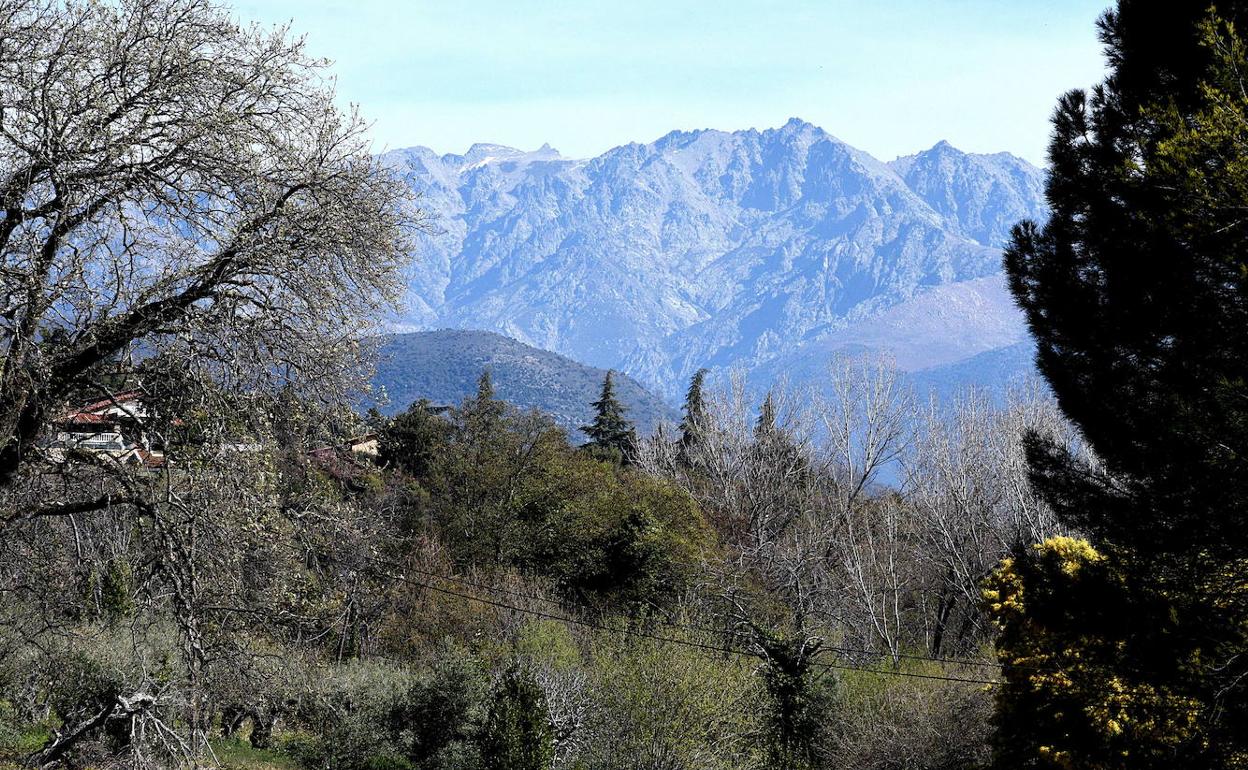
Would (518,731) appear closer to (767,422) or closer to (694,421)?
(767,422)

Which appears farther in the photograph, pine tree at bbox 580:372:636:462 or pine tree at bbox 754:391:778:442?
pine tree at bbox 580:372:636:462

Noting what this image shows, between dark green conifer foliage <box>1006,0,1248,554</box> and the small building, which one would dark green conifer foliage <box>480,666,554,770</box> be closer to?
dark green conifer foliage <box>1006,0,1248,554</box>

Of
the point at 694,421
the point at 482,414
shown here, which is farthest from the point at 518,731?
the point at 694,421

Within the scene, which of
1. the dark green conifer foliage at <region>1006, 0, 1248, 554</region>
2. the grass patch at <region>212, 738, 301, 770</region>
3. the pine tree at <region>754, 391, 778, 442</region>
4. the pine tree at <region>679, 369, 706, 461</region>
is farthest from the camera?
the pine tree at <region>679, 369, 706, 461</region>

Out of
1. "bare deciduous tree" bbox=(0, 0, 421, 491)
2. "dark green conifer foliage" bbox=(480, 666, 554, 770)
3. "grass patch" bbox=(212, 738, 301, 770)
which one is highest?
"bare deciduous tree" bbox=(0, 0, 421, 491)

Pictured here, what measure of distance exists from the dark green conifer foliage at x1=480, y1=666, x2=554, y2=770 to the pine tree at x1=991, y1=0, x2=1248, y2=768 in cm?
1024

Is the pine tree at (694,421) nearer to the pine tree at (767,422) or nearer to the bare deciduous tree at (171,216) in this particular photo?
the pine tree at (767,422)

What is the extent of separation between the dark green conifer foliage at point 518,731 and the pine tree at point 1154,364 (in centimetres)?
1024

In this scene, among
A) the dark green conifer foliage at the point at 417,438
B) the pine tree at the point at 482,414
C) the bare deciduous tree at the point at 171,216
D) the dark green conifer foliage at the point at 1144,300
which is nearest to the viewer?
the bare deciduous tree at the point at 171,216

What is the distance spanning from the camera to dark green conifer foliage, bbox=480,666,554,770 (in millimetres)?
18594

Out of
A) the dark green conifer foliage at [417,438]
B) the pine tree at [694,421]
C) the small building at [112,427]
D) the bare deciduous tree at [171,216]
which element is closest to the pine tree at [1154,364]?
A: the bare deciduous tree at [171,216]

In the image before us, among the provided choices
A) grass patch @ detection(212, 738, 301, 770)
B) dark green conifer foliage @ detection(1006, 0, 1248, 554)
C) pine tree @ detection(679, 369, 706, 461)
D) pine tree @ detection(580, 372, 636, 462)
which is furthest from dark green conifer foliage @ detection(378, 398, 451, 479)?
dark green conifer foliage @ detection(1006, 0, 1248, 554)

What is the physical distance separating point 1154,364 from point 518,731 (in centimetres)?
1323

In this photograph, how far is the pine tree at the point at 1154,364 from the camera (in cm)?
762
